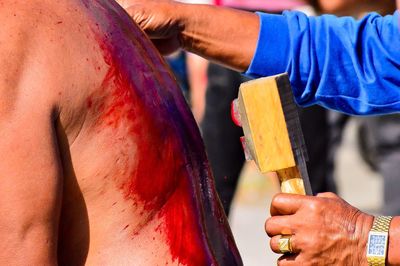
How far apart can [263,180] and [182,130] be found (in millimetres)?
6597

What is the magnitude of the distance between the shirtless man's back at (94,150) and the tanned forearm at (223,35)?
2.43 feet

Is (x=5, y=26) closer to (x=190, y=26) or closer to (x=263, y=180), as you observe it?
(x=190, y=26)

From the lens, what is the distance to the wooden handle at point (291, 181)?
7.63 feet

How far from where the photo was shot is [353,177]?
29.4 feet

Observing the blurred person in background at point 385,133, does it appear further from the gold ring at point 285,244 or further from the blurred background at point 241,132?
the gold ring at point 285,244

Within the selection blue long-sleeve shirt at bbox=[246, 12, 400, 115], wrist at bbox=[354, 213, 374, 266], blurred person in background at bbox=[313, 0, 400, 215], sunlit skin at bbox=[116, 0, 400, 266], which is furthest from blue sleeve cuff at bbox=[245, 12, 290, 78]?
blurred person in background at bbox=[313, 0, 400, 215]

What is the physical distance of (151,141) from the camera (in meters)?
2.12

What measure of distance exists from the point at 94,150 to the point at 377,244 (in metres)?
0.80

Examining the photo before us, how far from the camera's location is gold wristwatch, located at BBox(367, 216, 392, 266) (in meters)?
2.50

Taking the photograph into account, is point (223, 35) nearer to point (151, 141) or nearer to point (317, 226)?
point (317, 226)

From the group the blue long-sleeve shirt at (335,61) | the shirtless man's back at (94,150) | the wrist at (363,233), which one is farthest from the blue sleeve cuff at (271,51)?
the shirtless man's back at (94,150)

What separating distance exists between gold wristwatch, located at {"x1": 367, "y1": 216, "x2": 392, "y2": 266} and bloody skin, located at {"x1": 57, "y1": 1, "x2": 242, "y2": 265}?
42 centimetres

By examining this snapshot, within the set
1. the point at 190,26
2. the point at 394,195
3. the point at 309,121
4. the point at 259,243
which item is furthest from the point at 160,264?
the point at 259,243

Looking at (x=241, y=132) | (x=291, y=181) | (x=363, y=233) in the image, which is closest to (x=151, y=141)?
(x=291, y=181)
